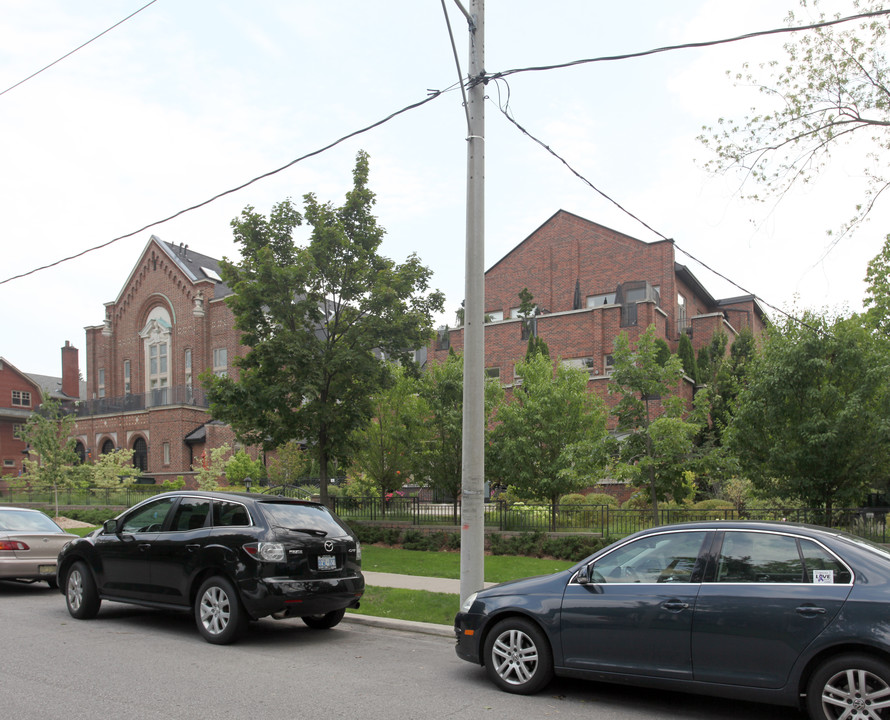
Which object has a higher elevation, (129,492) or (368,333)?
(368,333)

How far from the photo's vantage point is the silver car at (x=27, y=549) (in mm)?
11867

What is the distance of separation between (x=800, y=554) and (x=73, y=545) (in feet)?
29.0

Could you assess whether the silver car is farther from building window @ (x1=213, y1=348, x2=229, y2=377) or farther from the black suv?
building window @ (x1=213, y1=348, x2=229, y2=377)

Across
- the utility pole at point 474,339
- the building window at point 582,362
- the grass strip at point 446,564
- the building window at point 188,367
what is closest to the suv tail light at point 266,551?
the utility pole at point 474,339

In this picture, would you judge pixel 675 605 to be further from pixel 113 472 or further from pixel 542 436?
pixel 113 472

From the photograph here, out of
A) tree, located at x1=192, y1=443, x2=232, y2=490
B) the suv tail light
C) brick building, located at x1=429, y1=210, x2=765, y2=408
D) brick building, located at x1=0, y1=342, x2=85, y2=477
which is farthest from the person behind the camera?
brick building, located at x1=0, y1=342, x2=85, y2=477

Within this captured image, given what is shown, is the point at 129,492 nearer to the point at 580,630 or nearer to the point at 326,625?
the point at 326,625

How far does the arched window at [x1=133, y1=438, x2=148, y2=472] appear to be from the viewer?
4431 centimetres

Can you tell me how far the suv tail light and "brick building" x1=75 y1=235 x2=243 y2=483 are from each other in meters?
34.2

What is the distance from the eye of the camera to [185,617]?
10.3 m

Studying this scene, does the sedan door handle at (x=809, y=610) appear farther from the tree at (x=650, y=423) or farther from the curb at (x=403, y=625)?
the tree at (x=650, y=423)

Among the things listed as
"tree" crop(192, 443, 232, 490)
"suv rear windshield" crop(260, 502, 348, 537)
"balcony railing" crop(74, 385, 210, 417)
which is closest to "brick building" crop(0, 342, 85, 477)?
"balcony railing" crop(74, 385, 210, 417)

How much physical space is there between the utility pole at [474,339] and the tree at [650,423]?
22.7 ft

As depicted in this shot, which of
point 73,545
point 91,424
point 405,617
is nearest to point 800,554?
point 405,617
